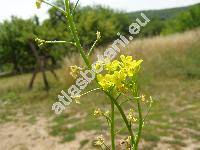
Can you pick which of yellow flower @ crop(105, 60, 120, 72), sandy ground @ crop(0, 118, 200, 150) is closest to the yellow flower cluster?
yellow flower @ crop(105, 60, 120, 72)

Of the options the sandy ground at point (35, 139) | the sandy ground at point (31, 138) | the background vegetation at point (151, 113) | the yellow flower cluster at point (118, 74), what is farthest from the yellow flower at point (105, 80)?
the sandy ground at point (31, 138)

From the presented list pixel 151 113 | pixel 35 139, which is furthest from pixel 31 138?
pixel 151 113

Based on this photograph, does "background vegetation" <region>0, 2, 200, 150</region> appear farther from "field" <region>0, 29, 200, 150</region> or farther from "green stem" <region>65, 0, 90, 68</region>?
"green stem" <region>65, 0, 90, 68</region>

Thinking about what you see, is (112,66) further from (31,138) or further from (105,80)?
(31,138)

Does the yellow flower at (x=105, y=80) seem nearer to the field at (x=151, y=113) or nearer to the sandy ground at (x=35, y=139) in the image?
the field at (x=151, y=113)

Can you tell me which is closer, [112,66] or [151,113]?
[112,66]

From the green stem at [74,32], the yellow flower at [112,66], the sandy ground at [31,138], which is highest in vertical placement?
the green stem at [74,32]

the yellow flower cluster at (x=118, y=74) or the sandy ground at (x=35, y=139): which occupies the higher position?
the yellow flower cluster at (x=118, y=74)
